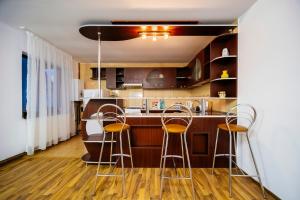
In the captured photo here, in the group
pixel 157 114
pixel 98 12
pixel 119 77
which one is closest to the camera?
pixel 98 12

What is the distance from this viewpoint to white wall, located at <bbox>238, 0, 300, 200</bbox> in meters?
1.72

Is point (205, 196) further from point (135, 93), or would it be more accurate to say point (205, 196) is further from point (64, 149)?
point (135, 93)

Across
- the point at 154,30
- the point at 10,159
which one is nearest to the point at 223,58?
the point at 154,30

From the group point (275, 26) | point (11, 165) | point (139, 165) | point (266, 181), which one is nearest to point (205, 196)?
point (266, 181)

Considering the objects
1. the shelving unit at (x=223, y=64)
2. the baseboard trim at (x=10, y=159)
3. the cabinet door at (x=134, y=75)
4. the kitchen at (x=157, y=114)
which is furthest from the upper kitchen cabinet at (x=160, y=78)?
the baseboard trim at (x=10, y=159)

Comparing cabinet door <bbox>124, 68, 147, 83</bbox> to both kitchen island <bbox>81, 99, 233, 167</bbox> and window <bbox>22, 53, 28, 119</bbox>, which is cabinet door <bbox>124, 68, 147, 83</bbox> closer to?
window <bbox>22, 53, 28, 119</bbox>

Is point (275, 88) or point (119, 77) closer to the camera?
point (275, 88)

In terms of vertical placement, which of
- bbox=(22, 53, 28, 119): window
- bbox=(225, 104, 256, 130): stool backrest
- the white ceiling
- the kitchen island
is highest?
the white ceiling

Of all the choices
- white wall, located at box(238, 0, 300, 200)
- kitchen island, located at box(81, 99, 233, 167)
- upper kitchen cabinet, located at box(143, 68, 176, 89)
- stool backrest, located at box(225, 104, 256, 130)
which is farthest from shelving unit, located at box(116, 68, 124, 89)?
white wall, located at box(238, 0, 300, 200)

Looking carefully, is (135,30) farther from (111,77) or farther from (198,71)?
(111,77)

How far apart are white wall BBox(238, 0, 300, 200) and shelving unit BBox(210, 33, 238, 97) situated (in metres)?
0.36

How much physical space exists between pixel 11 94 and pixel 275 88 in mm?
4365

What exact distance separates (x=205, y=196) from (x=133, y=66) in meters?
4.88

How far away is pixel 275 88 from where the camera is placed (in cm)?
196
